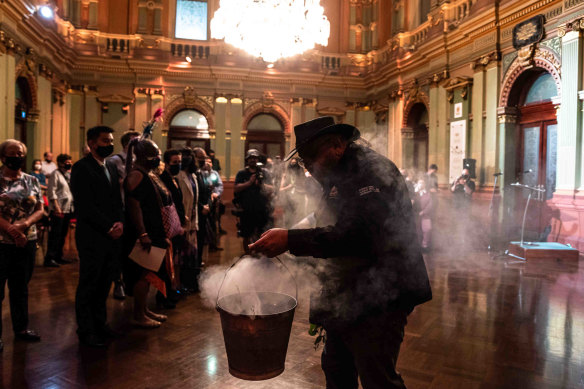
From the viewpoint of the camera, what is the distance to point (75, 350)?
333 cm

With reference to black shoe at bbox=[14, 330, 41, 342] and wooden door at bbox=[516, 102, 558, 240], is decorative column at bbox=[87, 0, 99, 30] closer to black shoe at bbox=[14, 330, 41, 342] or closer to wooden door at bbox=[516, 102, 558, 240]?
wooden door at bbox=[516, 102, 558, 240]

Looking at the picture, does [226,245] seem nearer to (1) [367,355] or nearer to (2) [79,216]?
(2) [79,216]

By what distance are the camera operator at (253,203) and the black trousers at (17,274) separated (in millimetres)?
2520

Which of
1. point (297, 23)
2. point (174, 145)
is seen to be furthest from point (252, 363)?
point (174, 145)

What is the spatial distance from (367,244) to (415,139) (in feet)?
42.9

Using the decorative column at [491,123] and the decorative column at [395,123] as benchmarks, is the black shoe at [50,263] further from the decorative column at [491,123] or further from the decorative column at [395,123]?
the decorative column at [395,123]

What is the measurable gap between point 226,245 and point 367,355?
6882 mm

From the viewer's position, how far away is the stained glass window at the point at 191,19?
51.2 feet

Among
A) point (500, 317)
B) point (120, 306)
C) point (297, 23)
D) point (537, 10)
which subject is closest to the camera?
point (500, 317)

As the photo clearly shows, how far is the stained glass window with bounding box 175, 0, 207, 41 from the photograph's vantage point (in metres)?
15.6

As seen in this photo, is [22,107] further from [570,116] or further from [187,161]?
[570,116]

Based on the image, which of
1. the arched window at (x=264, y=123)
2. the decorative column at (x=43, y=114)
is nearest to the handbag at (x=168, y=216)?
the decorative column at (x=43, y=114)

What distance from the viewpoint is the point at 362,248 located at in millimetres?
1757

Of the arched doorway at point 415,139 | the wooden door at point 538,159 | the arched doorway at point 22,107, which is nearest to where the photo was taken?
the wooden door at point 538,159
